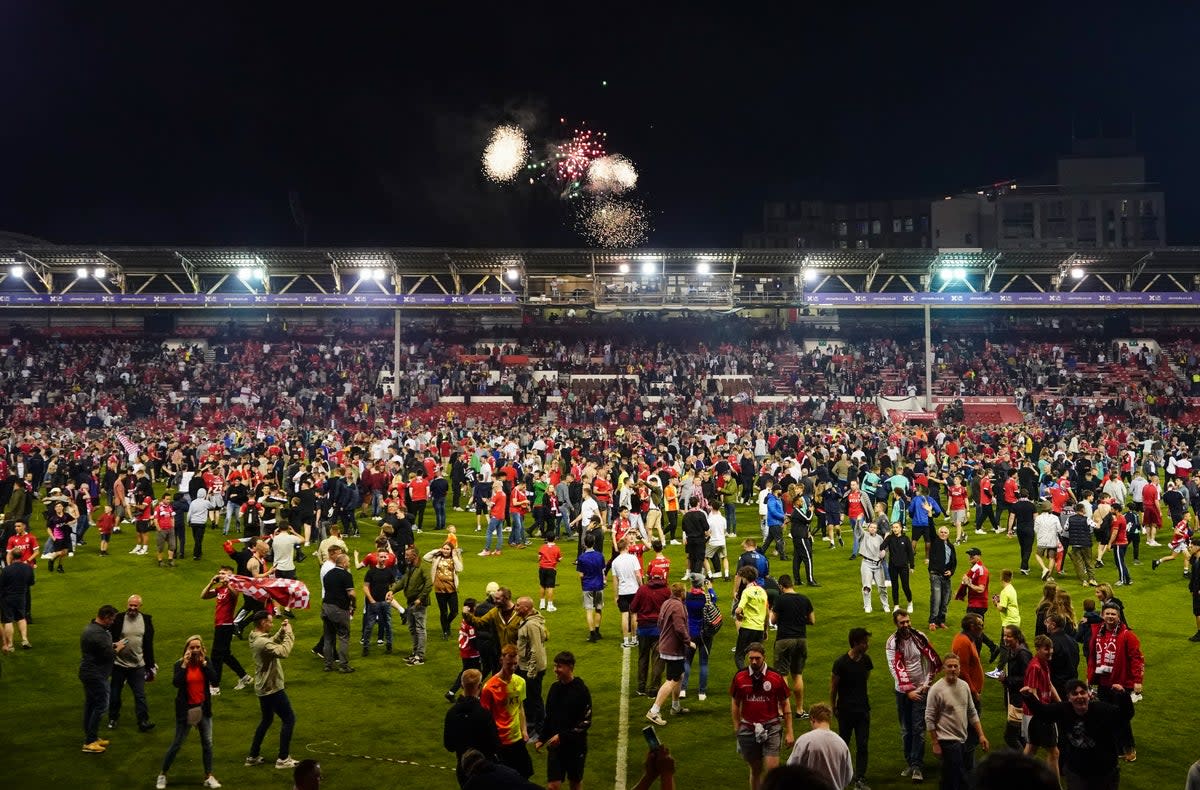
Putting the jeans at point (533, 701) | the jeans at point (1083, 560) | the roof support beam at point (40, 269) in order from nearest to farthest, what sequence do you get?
the jeans at point (533, 701) → the jeans at point (1083, 560) → the roof support beam at point (40, 269)

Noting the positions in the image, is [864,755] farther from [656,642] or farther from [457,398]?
[457,398]

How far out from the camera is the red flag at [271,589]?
11703mm

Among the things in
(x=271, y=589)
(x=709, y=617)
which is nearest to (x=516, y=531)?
(x=271, y=589)

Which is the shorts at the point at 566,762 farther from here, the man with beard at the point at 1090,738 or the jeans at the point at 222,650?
the jeans at the point at 222,650

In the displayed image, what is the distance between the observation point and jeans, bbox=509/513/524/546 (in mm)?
21594

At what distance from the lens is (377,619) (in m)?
14.0

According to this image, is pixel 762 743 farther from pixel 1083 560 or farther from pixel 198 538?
pixel 198 538

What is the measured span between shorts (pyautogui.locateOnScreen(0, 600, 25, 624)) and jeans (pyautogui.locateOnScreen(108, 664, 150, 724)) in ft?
11.7

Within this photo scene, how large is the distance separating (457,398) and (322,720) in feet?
110

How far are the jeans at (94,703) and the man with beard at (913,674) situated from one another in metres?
8.68

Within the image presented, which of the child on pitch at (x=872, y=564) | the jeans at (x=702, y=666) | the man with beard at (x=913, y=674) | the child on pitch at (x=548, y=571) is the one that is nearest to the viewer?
the man with beard at (x=913, y=674)

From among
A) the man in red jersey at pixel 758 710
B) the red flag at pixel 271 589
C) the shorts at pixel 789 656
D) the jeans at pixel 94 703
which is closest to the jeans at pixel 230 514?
the red flag at pixel 271 589

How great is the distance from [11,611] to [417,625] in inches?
237

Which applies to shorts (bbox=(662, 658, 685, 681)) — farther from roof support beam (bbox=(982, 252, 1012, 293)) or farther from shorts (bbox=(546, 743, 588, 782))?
roof support beam (bbox=(982, 252, 1012, 293))
